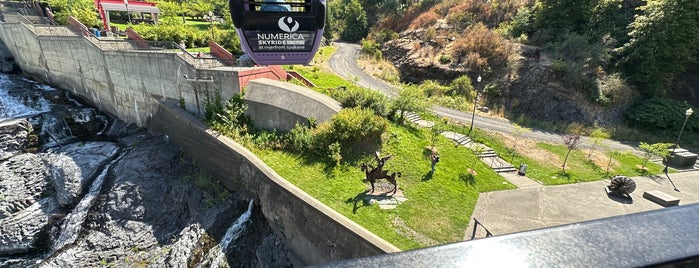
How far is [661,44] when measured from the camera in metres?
24.5

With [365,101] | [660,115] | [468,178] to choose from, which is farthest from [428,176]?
[660,115]

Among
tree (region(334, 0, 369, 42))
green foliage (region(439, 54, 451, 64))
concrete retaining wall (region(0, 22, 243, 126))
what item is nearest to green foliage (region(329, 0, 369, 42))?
tree (region(334, 0, 369, 42))

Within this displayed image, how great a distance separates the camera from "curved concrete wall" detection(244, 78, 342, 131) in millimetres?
17609

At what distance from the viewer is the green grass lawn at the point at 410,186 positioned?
1206cm

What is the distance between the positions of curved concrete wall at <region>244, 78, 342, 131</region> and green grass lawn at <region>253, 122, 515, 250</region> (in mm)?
2185

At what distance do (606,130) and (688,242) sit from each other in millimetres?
28732

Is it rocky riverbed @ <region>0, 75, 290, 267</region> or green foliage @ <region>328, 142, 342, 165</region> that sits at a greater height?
green foliage @ <region>328, 142, 342, 165</region>

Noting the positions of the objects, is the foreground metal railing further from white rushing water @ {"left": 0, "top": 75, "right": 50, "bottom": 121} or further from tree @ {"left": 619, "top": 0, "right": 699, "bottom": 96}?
tree @ {"left": 619, "top": 0, "right": 699, "bottom": 96}

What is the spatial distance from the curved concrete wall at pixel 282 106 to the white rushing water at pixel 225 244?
509cm

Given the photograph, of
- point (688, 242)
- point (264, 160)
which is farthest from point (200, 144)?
point (688, 242)

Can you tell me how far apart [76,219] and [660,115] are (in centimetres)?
3888

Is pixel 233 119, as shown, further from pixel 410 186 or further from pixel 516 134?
pixel 516 134

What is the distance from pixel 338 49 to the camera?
46.1 meters

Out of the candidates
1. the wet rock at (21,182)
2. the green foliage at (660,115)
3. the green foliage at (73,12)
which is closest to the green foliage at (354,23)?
the green foliage at (73,12)
